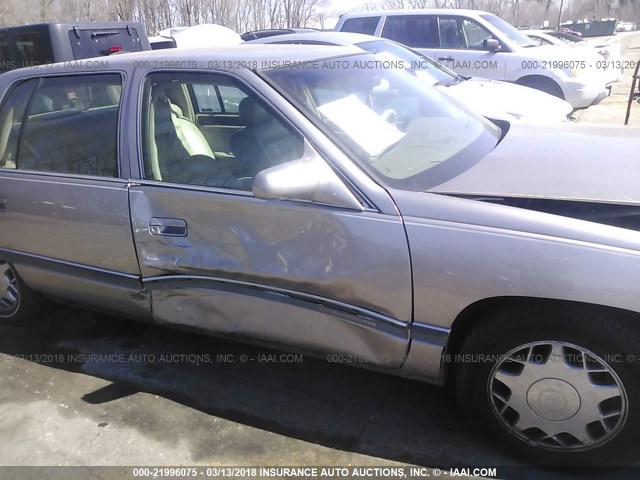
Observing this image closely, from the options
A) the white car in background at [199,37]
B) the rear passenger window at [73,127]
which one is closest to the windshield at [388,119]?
the rear passenger window at [73,127]

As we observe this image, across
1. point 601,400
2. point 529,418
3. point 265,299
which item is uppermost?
point 265,299

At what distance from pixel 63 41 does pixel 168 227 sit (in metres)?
5.75

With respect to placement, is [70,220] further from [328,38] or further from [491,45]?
[491,45]

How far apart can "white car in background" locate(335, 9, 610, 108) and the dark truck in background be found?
152 inches

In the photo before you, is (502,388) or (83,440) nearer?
(502,388)

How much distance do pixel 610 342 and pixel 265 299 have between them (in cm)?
137

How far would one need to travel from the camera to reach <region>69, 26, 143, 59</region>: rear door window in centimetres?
738

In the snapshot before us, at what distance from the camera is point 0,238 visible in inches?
131

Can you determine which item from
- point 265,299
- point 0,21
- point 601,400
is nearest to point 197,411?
point 265,299

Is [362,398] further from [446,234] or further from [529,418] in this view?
[446,234]

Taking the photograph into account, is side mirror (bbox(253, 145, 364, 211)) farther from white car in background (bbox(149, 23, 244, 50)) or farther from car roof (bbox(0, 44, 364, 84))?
white car in background (bbox(149, 23, 244, 50))

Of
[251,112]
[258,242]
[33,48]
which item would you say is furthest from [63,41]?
[258,242]

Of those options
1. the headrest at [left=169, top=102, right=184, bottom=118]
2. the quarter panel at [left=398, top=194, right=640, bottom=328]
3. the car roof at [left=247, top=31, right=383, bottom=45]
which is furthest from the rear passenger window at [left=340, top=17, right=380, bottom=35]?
the quarter panel at [left=398, top=194, right=640, bottom=328]

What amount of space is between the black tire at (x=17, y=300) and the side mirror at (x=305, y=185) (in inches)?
80.2
